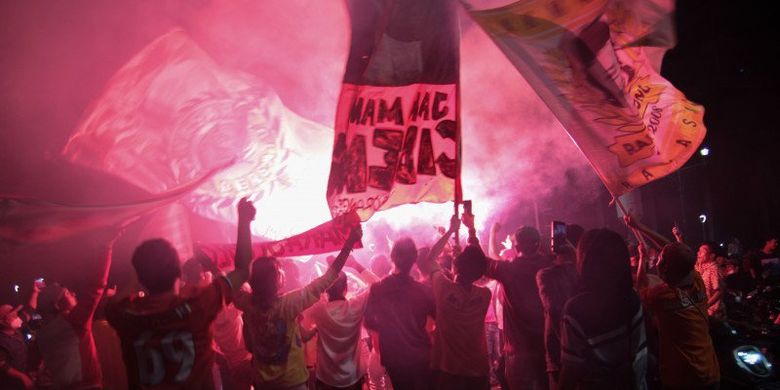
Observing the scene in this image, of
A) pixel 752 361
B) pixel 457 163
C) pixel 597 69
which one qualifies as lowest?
pixel 752 361

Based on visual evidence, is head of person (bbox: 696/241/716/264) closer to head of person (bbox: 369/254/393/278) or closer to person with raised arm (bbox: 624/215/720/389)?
person with raised arm (bbox: 624/215/720/389)

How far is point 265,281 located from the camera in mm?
3193

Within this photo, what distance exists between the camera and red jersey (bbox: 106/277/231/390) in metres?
2.47

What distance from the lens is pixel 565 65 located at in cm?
408

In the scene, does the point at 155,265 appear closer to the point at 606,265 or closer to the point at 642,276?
the point at 606,265

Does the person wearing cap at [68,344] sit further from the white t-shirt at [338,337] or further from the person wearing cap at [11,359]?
the white t-shirt at [338,337]

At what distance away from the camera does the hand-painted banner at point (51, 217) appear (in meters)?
2.75

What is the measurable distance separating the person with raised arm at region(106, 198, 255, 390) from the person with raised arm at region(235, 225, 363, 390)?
0.64 meters

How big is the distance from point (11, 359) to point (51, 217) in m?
2.95

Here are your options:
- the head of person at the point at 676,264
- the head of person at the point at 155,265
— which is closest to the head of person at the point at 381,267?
the head of person at the point at 676,264

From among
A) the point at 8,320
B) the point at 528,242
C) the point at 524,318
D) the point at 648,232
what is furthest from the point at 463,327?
the point at 8,320

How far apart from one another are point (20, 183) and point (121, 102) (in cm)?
881

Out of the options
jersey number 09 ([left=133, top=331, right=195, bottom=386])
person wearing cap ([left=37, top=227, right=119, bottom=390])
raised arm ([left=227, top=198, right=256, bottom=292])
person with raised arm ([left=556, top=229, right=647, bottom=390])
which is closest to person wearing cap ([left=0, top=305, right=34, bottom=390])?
person wearing cap ([left=37, top=227, right=119, bottom=390])

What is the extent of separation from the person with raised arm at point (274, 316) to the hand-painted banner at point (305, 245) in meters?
0.46
